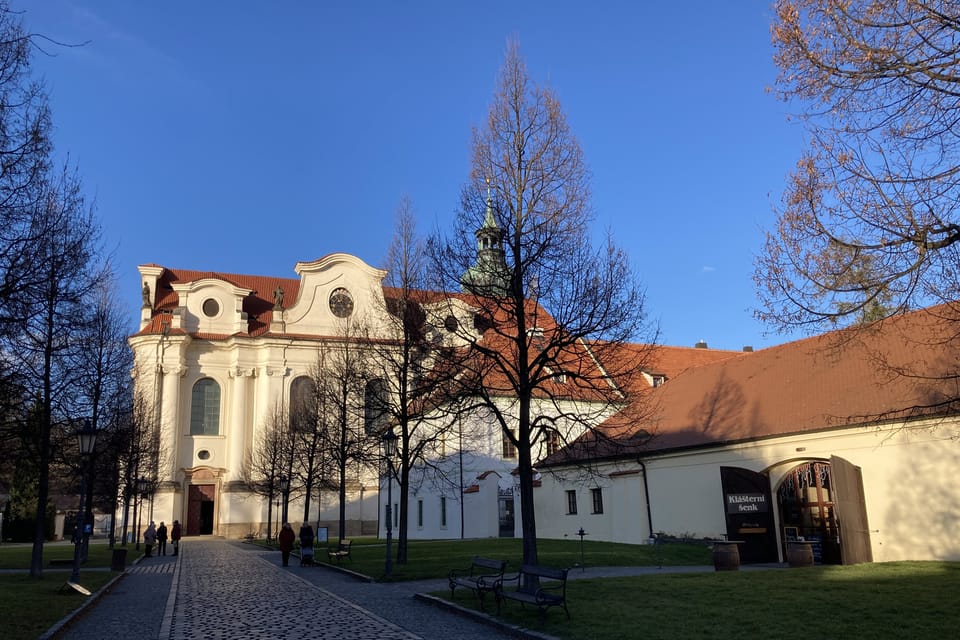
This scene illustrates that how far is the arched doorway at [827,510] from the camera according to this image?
22.0 meters

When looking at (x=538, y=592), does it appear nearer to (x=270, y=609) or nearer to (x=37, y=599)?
(x=270, y=609)

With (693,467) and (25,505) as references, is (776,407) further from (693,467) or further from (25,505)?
(25,505)

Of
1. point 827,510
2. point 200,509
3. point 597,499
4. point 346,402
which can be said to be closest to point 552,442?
point 827,510

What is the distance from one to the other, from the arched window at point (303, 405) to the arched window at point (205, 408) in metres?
6.42

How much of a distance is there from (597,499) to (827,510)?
42.0ft

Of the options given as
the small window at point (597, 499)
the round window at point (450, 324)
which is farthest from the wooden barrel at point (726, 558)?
the small window at point (597, 499)

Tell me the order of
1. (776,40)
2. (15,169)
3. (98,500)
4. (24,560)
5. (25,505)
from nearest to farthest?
(776,40) < (15,169) < (24,560) < (98,500) < (25,505)

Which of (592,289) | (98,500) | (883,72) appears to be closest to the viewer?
(883,72)

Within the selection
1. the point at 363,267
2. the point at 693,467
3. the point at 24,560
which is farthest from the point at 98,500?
the point at 693,467

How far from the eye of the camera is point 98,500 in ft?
165

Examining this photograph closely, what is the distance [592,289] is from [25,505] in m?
65.0

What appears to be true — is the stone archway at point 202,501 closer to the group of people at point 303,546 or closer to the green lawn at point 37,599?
the green lawn at point 37,599

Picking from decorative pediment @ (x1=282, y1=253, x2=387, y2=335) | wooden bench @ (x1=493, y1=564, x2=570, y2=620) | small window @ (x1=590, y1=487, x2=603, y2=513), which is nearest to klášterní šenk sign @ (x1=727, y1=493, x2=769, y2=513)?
small window @ (x1=590, y1=487, x2=603, y2=513)

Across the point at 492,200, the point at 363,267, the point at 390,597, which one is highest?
the point at 363,267
